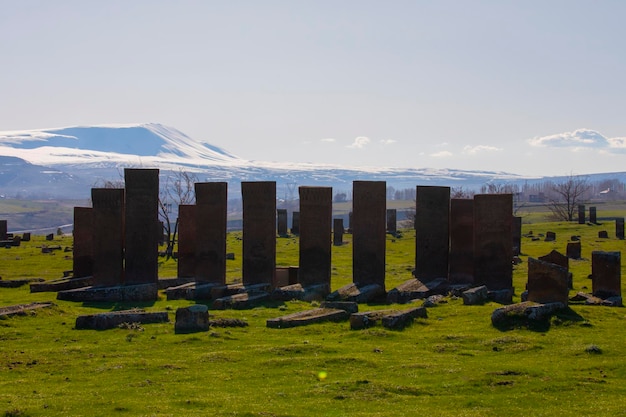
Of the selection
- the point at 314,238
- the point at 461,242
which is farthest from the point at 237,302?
the point at 461,242

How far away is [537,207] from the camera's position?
171875 millimetres

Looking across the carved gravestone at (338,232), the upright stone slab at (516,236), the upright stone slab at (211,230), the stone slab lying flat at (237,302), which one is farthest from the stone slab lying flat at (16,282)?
the carved gravestone at (338,232)

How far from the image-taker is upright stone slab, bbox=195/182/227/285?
1126 inches

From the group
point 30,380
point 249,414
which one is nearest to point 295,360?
point 249,414

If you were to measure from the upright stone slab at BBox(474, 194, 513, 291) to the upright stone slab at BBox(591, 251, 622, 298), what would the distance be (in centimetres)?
330

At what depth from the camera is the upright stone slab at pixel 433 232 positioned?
2789cm

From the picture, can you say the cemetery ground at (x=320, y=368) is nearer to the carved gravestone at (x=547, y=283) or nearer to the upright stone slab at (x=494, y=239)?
the carved gravestone at (x=547, y=283)

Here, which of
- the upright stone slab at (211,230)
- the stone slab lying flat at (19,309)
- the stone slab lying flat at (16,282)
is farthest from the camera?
the stone slab lying flat at (16,282)

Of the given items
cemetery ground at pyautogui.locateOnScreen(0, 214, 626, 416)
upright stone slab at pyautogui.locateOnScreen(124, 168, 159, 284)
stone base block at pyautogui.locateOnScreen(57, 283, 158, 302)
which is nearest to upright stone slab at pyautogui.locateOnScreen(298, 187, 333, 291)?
upright stone slab at pyautogui.locateOnScreen(124, 168, 159, 284)

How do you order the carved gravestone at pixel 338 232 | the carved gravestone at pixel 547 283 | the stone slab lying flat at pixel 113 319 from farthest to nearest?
the carved gravestone at pixel 338 232 < the carved gravestone at pixel 547 283 < the stone slab lying flat at pixel 113 319

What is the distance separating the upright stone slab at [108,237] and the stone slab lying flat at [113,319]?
7.90 metres

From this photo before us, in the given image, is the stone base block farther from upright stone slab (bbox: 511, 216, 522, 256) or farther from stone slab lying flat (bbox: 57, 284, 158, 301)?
upright stone slab (bbox: 511, 216, 522, 256)

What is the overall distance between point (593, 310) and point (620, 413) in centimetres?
861

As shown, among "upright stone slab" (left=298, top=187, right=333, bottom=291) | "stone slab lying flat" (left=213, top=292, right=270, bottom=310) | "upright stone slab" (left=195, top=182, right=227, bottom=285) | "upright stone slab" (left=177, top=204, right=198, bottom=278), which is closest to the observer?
"stone slab lying flat" (left=213, top=292, right=270, bottom=310)
